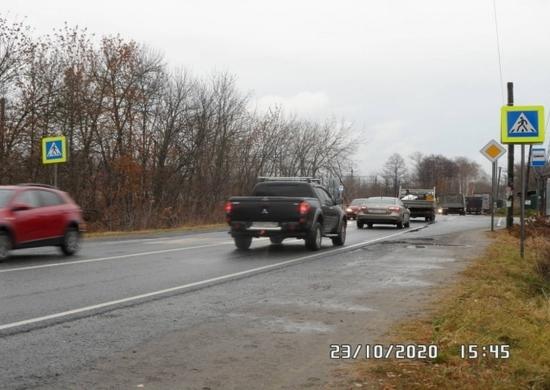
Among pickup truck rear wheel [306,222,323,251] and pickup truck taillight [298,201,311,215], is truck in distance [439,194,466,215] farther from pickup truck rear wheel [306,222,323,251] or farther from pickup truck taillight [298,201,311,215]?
pickup truck taillight [298,201,311,215]

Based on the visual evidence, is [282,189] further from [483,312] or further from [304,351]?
[304,351]

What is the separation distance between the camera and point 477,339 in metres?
5.85

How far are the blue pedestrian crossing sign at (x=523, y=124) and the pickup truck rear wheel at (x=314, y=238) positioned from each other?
501 cm

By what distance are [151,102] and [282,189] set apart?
73.2ft

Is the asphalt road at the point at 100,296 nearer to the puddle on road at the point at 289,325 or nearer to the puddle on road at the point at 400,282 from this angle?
the puddle on road at the point at 289,325

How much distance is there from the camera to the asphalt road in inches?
215

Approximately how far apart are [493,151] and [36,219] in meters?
16.2

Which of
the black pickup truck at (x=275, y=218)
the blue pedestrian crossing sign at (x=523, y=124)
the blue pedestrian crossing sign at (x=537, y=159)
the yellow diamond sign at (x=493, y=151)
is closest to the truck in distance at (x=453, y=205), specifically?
the blue pedestrian crossing sign at (x=537, y=159)

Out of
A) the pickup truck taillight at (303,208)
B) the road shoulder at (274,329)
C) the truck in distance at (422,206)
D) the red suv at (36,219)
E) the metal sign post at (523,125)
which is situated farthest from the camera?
the truck in distance at (422,206)

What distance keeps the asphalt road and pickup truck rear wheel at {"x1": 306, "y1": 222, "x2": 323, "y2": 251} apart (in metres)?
0.26

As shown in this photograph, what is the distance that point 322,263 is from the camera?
1323 centimetres

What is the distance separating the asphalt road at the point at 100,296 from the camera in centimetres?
545

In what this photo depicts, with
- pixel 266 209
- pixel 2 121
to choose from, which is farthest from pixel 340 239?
pixel 2 121

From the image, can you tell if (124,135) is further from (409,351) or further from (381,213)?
(409,351)
